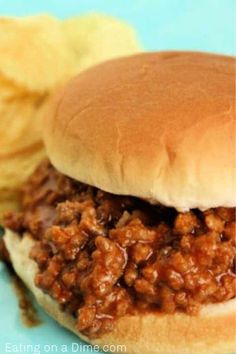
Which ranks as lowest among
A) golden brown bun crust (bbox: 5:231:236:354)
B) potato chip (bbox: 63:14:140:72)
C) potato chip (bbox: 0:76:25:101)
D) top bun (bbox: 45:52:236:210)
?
golden brown bun crust (bbox: 5:231:236:354)

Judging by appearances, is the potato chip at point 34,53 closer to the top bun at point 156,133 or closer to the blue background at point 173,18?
the top bun at point 156,133

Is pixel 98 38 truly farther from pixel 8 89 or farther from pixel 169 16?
pixel 169 16

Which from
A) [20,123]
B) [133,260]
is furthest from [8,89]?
[133,260]

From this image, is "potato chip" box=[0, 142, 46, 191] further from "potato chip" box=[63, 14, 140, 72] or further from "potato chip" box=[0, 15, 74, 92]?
"potato chip" box=[63, 14, 140, 72]

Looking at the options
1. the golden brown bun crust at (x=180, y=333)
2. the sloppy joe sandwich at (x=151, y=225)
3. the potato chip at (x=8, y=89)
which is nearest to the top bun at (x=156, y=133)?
the sloppy joe sandwich at (x=151, y=225)

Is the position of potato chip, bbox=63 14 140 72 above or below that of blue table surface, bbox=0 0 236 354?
above

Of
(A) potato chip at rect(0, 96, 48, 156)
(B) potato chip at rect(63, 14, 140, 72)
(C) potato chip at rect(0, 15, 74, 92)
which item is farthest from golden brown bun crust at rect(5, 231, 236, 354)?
(B) potato chip at rect(63, 14, 140, 72)
